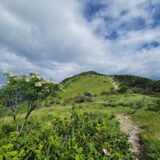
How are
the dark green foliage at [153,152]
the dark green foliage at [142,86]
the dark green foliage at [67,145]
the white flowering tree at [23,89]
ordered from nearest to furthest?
the dark green foliage at [67,145], the dark green foliage at [153,152], the white flowering tree at [23,89], the dark green foliage at [142,86]

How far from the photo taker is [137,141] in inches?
218

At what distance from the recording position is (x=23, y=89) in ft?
17.1

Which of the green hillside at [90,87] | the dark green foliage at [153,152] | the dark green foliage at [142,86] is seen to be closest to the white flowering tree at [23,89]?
the dark green foliage at [153,152]

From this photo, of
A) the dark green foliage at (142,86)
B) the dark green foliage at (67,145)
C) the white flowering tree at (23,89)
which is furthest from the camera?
the dark green foliage at (142,86)

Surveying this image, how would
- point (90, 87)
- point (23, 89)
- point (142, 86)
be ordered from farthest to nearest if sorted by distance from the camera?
1. point (90, 87)
2. point (142, 86)
3. point (23, 89)

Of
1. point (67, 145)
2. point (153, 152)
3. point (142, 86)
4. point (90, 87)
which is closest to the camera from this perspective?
point (67, 145)

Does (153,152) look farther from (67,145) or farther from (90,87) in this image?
(90,87)

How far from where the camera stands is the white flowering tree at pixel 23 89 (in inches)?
191

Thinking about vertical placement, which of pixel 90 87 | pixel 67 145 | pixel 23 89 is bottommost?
pixel 67 145

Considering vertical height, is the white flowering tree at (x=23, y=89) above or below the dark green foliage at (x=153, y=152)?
above

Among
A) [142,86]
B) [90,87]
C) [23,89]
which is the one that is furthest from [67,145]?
[142,86]

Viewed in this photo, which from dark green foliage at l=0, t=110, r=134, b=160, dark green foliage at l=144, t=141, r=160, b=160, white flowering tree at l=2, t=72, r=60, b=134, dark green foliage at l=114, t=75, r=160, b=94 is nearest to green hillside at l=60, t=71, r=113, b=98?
dark green foliage at l=114, t=75, r=160, b=94

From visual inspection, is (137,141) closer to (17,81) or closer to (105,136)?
(105,136)

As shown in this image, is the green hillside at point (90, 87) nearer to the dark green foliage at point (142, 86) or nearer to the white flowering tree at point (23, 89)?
the dark green foliage at point (142, 86)
